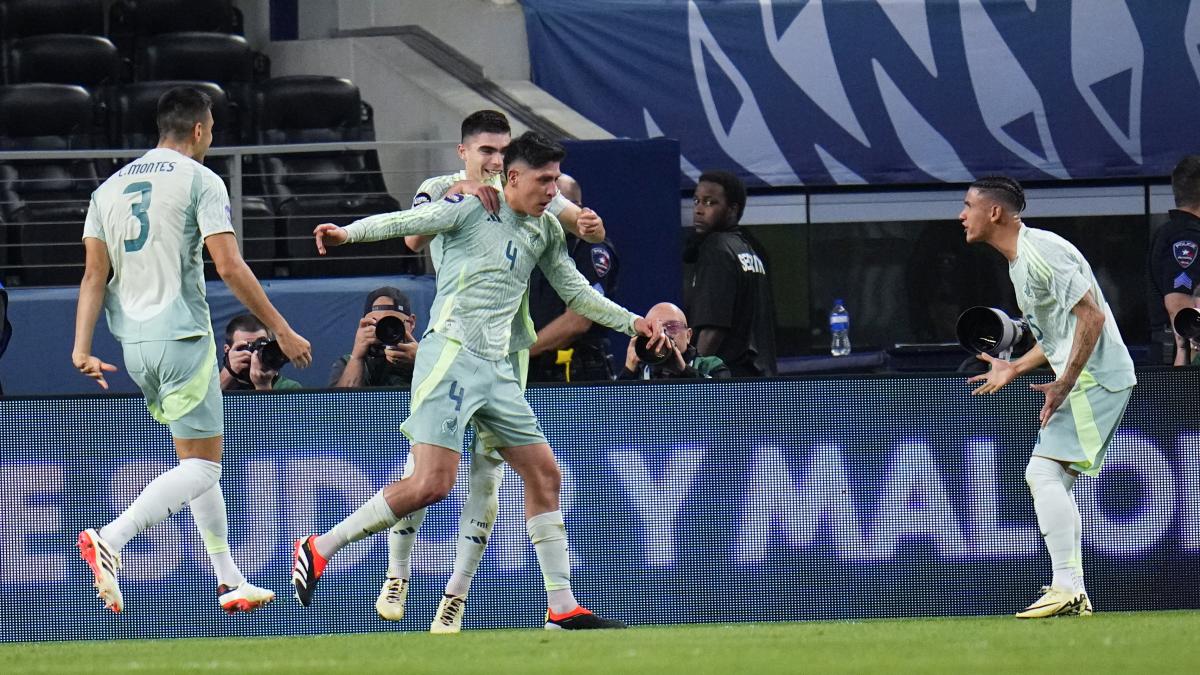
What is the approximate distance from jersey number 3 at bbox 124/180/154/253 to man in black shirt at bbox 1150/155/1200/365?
200 inches

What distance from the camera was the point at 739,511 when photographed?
8547 mm

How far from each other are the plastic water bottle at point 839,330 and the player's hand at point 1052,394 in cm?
828

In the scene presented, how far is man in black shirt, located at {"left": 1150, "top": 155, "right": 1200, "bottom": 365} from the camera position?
9609 mm

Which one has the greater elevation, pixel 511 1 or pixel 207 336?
pixel 511 1

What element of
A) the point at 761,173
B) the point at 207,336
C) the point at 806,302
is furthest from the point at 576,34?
the point at 207,336

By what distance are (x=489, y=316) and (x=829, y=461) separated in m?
1.91

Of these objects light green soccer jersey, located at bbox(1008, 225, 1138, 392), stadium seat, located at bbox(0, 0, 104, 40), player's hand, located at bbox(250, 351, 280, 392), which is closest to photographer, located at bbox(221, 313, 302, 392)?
player's hand, located at bbox(250, 351, 280, 392)

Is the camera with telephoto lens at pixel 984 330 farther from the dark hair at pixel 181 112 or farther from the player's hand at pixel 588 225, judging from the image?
the dark hair at pixel 181 112

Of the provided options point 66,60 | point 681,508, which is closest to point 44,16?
point 66,60

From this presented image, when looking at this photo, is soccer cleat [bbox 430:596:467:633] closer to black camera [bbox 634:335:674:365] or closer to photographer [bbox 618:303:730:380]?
black camera [bbox 634:335:674:365]

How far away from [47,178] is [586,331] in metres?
5.97

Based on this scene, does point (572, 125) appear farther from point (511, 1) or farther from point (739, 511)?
point (739, 511)

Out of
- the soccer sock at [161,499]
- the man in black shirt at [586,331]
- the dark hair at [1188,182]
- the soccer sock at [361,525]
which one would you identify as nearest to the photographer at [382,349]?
the man in black shirt at [586,331]

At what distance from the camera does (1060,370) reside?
800 centimetres
